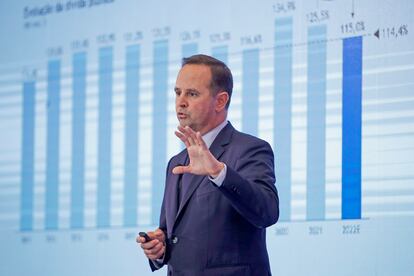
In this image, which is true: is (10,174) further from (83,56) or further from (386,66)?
(386,66)

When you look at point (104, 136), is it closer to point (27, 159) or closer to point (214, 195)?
point (27, 159)

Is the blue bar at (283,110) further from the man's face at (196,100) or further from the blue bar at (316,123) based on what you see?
the man's face at (196,100)

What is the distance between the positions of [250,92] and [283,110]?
20 centimetres

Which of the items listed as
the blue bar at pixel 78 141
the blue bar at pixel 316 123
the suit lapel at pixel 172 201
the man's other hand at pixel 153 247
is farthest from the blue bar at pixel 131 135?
the man's other hand at pixel 153 247

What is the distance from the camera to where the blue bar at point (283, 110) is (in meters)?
3.65

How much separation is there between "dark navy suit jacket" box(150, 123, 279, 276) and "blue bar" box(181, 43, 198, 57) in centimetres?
137

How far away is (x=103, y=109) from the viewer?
14.2 feet

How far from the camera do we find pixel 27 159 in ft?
Result: 14.9

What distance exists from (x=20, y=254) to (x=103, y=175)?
0.67 m

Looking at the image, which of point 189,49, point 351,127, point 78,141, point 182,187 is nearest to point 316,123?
point 351,127

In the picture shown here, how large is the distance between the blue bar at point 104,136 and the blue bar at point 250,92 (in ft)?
2.65

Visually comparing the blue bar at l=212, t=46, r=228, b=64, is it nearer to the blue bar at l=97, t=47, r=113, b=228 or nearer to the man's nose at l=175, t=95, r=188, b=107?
the blue bar at l=97, t=47, r=113, b=228

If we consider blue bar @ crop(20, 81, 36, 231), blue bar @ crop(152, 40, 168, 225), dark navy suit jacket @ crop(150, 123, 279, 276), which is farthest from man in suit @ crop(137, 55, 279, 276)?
blue bar @ crop(20, 81, 36, 231)

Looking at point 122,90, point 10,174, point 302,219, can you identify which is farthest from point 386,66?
point 10,174
